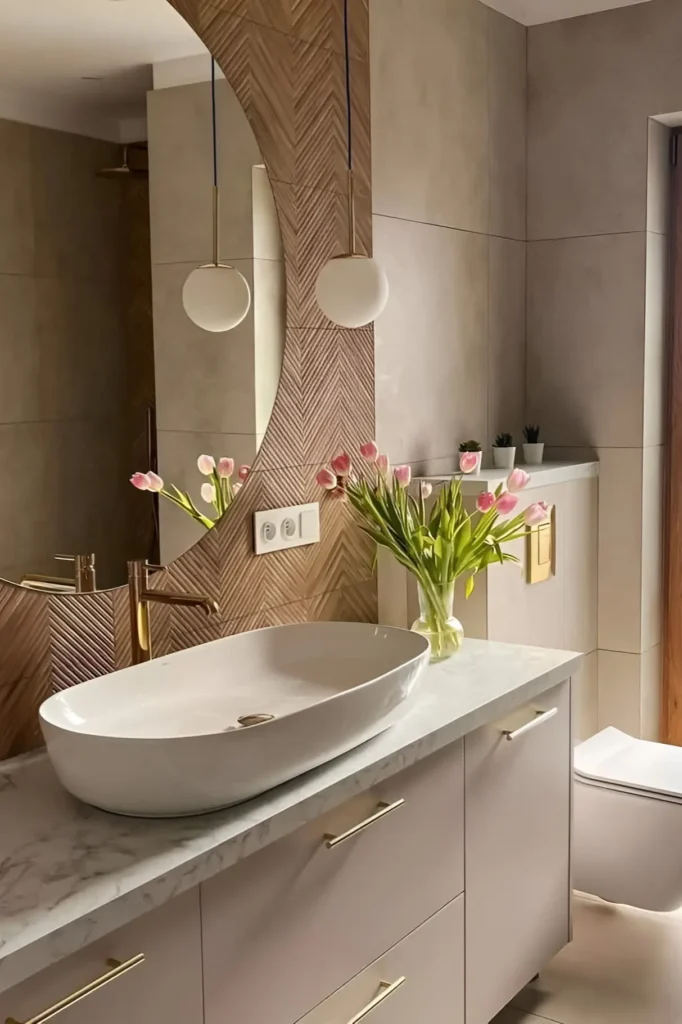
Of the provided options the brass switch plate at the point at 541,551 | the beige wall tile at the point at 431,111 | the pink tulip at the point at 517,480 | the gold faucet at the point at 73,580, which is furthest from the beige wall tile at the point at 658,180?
the gold faucet at the point at 73,580

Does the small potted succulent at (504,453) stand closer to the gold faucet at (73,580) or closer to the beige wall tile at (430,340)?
the beige wall tile at (430,340)

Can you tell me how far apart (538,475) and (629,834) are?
925 mm

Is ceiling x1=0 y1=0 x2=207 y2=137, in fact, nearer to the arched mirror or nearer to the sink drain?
the arched mirror

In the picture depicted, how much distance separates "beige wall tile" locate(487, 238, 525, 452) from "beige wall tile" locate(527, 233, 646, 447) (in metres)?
0.05

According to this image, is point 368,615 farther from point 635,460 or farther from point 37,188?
point 37,188

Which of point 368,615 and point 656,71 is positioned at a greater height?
point 656,71

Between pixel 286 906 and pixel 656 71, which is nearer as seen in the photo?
pixel 286 906

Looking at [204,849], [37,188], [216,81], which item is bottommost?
[204,849]

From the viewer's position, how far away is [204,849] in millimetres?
1429

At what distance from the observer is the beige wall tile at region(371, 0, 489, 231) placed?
267 cm

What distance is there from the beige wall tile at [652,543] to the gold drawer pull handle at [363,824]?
1699 millimetres

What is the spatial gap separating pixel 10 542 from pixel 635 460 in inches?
78.8

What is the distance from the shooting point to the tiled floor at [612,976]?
7.82ft

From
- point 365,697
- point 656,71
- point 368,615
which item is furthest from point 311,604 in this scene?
point 656,71
